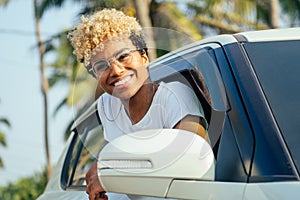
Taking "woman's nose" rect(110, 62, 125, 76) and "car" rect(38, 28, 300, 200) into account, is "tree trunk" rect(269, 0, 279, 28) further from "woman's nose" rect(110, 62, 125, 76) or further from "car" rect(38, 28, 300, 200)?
"woman's nose" rect(110, 62, 125, 76)

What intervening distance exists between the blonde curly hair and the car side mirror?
1.54 ft

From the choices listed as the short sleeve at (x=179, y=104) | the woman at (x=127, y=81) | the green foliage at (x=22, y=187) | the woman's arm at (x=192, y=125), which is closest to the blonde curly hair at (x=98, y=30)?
the woman at (x=127, y=81)

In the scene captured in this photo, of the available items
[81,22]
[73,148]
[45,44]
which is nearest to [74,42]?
[81,22]

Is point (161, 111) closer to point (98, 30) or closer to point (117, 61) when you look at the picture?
point (117, 61)

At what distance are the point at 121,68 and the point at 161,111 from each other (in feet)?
0.72

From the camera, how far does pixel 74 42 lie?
9.26 feet

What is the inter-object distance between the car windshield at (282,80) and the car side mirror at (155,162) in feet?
0.84

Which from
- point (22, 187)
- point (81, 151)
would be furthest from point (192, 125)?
point (22, 187)

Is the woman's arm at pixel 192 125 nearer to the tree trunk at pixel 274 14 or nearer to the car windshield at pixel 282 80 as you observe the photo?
the car windshield at pixel 282 80

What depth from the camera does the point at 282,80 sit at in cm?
247

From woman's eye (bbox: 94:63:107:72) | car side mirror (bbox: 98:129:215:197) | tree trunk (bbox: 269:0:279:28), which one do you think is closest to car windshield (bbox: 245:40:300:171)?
car side mirror (bbox: 98:129:215:197)

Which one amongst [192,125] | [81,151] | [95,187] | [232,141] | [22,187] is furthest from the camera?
[22,187]

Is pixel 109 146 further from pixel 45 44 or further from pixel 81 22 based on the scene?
pixel 45 44

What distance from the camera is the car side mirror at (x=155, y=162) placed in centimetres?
220
